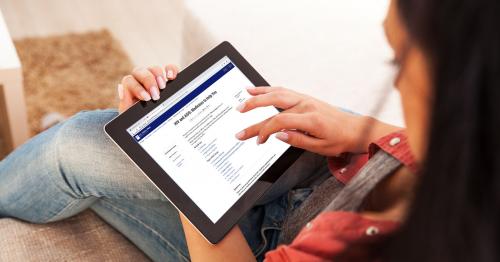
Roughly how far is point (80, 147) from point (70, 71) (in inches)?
33.2

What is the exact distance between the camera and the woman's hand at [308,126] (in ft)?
2.74

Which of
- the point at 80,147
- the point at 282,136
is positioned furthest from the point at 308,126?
the point at 80,147

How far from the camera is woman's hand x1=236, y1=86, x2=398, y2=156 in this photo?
32.9 inches

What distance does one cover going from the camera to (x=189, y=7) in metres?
1.31

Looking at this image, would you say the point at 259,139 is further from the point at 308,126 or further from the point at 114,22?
the point at 114,22

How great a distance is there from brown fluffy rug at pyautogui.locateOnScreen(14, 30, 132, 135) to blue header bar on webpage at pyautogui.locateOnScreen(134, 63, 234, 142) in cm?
78

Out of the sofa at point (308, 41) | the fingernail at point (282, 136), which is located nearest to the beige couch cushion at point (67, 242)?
the fingernail at point (282, 136)

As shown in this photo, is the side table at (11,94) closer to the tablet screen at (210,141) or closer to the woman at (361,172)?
the woman at (361,172)

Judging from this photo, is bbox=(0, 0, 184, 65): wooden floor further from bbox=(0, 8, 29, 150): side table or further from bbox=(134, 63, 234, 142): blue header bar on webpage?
bbox=(134, 63, 234, 142): blue header bar on webpage

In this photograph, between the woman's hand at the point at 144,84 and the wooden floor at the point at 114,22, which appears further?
the wooden floor at the point at 114,22

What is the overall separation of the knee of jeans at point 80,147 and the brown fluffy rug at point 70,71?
25.5 inches

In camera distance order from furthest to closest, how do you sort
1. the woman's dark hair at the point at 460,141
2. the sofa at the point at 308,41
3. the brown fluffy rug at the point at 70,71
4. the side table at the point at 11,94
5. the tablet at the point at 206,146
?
the brown fluffy rug at the point at 70,71 < the sofa at the point at 308,41 < the side table at the point at 11,94 < the tablet at the point at 206,146 < the woman's dark hair at the point at 460,141

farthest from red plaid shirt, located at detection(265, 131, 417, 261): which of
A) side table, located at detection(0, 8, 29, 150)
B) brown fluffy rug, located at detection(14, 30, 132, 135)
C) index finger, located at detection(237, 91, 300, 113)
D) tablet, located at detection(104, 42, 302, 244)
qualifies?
brown fluffy rug, located at detection(14, 30, 132, 135)

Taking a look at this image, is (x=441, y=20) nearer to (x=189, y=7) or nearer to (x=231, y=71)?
(x=231, y=71)
